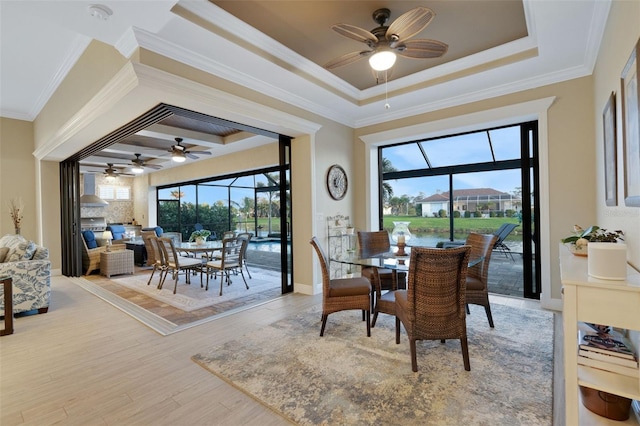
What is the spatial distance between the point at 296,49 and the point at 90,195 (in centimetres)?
981

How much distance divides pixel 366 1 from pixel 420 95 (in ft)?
6.56

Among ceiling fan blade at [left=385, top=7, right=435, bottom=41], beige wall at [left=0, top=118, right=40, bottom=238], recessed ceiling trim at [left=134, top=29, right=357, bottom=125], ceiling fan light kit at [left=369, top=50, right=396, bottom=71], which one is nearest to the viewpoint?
ceiling fan blade at [left=385, top=7, right=435, bottom=41]

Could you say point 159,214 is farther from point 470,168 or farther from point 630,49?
point 630,49

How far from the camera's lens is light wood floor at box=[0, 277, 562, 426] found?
186 cm

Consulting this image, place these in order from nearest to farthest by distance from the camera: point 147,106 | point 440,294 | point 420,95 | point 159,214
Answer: point 440,294 → point 147,106 → point 420,95 → point 159,214

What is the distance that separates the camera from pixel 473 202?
17.2ft

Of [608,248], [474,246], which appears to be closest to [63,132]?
[474,246]

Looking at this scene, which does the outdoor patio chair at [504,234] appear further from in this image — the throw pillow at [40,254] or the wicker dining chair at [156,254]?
the throw pillow at [40,254]

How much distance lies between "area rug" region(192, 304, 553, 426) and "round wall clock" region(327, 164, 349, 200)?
2415 millimetres

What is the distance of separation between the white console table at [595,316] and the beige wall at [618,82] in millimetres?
513

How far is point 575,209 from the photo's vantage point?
351cm

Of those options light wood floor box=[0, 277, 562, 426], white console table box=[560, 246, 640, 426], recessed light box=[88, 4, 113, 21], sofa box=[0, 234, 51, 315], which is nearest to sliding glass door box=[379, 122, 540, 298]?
white console table box=[560, 246, 640, 426]

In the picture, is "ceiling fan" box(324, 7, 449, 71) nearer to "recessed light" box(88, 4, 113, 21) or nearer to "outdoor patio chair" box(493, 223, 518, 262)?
"recessed light" box(88, 4, 113, 21)

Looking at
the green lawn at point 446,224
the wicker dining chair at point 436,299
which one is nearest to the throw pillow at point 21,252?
the wicker dining chair at point 436,299
